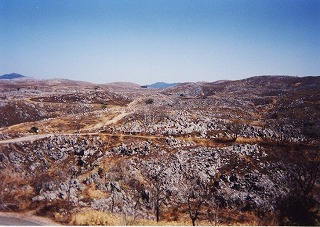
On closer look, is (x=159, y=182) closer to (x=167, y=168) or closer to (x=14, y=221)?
(x=167, y=168)

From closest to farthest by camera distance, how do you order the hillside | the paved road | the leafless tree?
1. the paved road
2. the hillside
3. the leafless tree

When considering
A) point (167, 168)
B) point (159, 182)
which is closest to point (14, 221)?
point (159, 182)

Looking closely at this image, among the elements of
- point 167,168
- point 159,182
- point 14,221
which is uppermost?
point 167,168

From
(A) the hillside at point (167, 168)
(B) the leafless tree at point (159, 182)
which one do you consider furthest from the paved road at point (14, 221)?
(B) the leafless tree at point (159, 182)

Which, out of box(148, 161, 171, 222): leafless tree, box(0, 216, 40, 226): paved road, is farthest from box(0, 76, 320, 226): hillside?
box(0, 216, 40, 226): paved road

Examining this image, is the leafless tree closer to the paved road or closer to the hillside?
the hillside

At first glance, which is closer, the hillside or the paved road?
the paved road

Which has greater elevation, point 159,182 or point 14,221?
point 14,221

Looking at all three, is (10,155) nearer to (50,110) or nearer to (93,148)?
(93,148)

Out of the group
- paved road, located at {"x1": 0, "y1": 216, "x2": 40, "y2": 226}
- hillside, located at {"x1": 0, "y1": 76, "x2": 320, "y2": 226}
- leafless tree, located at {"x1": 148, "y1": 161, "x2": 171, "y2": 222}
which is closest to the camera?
paved road, located at {"x1": 0, "y1": 216, "x2": 40, "y2": 226}
